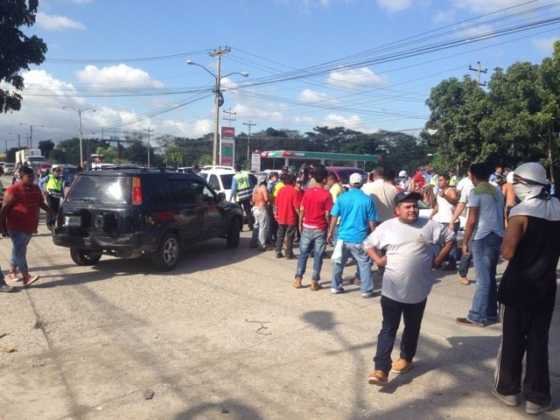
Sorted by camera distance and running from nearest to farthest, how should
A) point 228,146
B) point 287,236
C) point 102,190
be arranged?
point 102,190 → point 287,236 → point 228,146

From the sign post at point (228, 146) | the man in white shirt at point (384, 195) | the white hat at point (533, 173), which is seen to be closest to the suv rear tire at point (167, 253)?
the man in white shirt at point (384, 195)

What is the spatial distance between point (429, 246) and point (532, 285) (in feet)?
2.70

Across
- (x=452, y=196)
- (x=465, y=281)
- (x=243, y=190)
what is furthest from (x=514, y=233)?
(x=243, y=190)

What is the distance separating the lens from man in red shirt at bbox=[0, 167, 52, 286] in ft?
23.9

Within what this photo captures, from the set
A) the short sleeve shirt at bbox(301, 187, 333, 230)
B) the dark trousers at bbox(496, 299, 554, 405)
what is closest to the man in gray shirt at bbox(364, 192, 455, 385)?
the dark trousers at bbox(496, 299, 554, 405)

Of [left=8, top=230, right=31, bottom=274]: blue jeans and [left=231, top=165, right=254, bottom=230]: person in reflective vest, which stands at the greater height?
[left=231, top=165, right=254, bottom=230]: person in reflective vest

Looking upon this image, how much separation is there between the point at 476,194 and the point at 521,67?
18.5 metres

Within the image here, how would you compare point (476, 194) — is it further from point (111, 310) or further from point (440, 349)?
point (111, 310)

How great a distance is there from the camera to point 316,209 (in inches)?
298

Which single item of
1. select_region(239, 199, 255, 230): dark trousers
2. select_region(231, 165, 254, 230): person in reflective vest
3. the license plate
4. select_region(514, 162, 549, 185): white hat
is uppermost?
select_region(514, 162, 549, 185): white hat

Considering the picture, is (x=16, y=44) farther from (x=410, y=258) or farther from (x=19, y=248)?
(x=410, y=258)

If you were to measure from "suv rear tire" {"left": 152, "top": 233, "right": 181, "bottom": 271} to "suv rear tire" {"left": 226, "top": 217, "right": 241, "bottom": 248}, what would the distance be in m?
2.28

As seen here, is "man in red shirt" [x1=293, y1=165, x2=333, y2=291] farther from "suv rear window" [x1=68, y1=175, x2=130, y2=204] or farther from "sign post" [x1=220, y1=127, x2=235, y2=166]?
"sign post" [x1=220, y1=127, x2=235, y2=166]

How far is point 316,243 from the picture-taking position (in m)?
7.68
